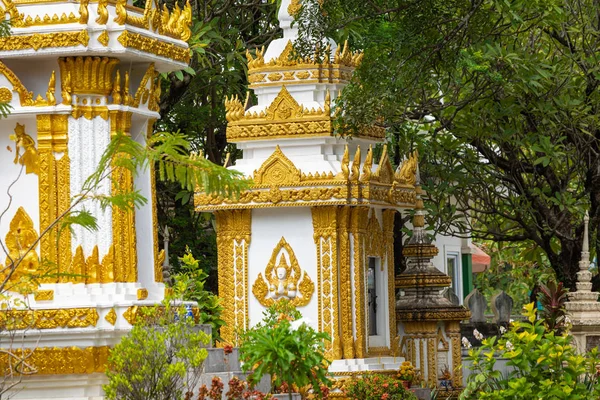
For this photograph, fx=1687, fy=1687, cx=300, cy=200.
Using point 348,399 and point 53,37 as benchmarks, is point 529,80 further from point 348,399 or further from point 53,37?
point 53,37

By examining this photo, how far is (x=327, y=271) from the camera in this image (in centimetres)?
2081

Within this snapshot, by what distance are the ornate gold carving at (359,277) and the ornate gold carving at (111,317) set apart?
7578 millimetres

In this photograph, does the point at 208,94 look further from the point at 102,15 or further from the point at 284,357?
the point at 102,15

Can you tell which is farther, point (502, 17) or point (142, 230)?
point (502, 17)

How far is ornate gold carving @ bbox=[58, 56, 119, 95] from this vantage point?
13867mm

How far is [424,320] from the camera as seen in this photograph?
23.4 m

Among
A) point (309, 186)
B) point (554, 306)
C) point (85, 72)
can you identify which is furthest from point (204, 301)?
point (554, 306)

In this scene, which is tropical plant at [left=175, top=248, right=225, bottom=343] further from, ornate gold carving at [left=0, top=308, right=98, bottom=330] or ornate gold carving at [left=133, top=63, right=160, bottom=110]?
ornate gold carving at [left=0, top=308, right=98, bottom=330]

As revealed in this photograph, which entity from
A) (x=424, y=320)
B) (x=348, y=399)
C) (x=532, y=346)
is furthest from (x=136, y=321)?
(x=424, y=320)

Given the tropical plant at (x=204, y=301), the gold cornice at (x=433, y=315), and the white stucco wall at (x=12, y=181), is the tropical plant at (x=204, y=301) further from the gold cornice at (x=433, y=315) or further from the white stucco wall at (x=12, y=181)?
the gold cornice at (x=433, y=315)

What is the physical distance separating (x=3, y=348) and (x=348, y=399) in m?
7.39

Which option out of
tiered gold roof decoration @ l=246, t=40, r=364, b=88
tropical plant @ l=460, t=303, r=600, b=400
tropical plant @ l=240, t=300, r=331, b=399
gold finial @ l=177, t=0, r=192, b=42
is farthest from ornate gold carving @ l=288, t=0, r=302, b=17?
tropical plant @ l=240, t=300, r=331, b=399

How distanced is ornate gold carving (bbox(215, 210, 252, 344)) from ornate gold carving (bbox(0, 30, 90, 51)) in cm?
773

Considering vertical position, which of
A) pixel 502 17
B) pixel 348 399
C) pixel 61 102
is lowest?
pixel 348 399
